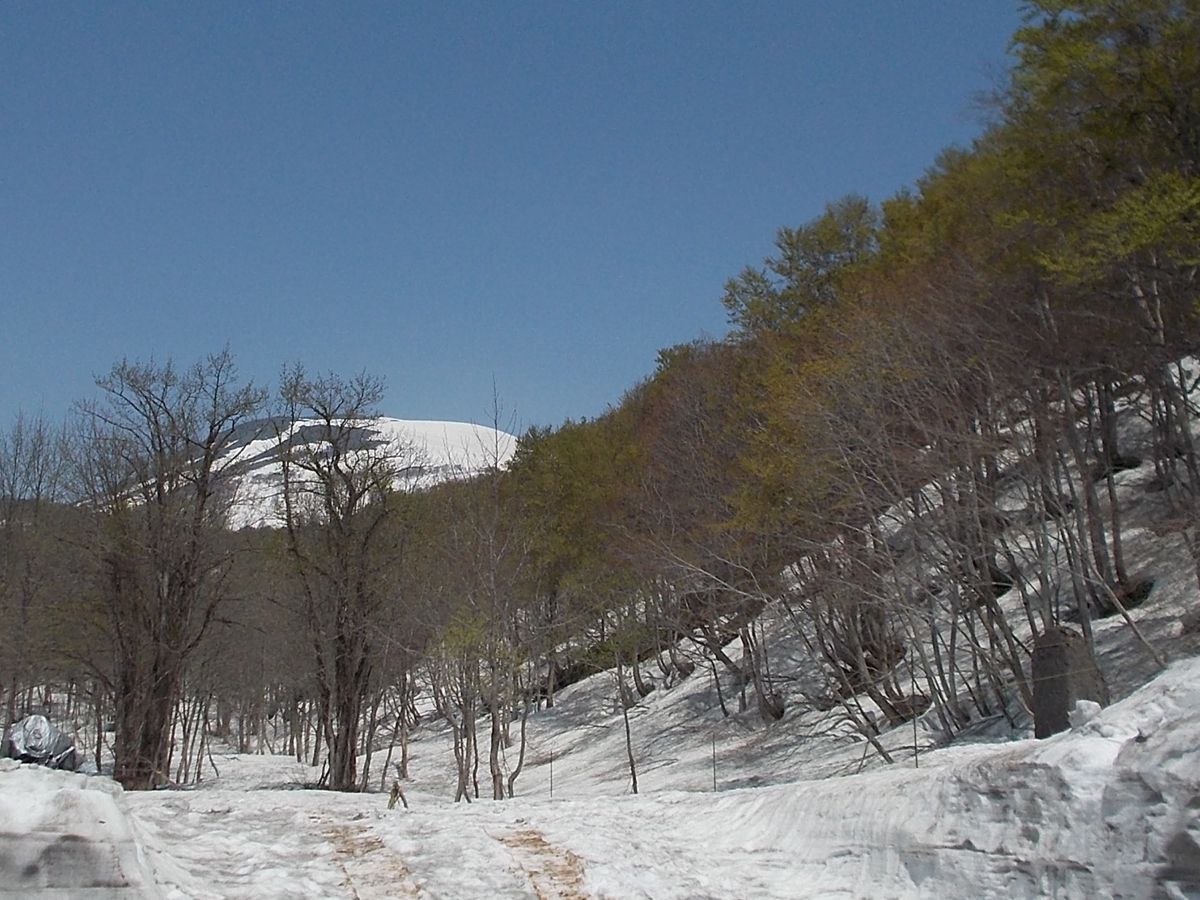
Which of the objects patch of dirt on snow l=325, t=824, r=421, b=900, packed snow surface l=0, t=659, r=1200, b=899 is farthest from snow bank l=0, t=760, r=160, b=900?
patch of dirt on snow l=325, t=824, r=421, b=900

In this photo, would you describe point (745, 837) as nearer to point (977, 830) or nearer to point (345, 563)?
point (977, 830)

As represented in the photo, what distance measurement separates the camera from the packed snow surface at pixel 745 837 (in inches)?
246

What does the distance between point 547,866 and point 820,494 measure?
1109cm

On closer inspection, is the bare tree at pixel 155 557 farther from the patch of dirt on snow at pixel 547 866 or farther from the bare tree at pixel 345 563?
the patch of dirt on snow at pixel 547 866

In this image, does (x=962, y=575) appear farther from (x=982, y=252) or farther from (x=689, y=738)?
(x=689, y=738)

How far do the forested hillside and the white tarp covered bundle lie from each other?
847 cm

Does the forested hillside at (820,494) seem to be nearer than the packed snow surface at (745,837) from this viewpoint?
No

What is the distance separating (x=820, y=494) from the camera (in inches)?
720

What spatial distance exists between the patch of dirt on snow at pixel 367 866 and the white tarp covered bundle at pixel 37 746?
13.5ft

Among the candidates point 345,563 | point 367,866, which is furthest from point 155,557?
point 367,866

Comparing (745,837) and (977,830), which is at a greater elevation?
(977,830)

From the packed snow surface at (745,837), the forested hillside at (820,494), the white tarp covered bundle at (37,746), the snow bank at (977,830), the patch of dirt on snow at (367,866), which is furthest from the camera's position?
the forested hillside at (820,494)

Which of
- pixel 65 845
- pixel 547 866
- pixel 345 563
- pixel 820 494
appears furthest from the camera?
pixel 345 563

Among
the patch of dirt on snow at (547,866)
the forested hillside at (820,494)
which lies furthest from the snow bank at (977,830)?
the forested hillside at (820,494)
